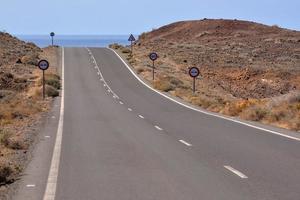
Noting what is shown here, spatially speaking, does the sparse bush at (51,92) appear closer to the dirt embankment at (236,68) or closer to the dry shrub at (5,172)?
the dirt embankment at (236,68)

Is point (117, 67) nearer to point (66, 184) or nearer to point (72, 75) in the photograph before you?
point (72, 75)

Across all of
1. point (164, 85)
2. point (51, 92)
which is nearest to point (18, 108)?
point (51, 92)

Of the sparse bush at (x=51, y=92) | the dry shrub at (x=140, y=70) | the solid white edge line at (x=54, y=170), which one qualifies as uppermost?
the solid white edge line at (x=54, y=170)

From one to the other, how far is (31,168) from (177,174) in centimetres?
313

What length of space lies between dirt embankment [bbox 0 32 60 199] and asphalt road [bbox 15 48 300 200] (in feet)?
3.30

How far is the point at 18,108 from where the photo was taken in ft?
95.5

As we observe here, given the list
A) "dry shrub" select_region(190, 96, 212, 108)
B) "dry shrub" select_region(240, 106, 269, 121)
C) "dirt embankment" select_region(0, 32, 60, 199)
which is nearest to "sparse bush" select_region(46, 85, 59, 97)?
"dirt embankment" select_region(0, 32, 60, 199)

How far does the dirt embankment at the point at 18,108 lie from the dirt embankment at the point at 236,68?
9.04 m

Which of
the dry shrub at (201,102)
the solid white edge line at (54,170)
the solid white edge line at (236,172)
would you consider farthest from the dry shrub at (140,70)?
the solid white edge line at (236,172)

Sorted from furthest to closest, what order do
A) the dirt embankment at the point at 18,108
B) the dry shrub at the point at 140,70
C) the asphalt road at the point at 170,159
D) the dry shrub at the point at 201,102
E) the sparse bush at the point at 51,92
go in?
the dry shrub at the point at 140,70 → the sparse bush at the point at 51,92 → the dry shrub at the point at 201,102 → the dirt embankment at the point at 18,108 → the asphalt road at the point at 170,159

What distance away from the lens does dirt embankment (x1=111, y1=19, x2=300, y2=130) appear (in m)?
27.9

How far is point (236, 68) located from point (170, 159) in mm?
56020

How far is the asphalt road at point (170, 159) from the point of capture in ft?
33.7

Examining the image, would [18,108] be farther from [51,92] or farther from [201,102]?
[51,92]
